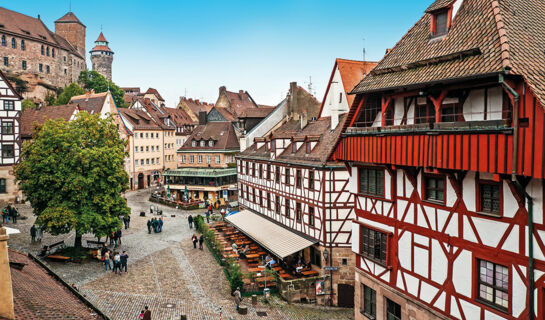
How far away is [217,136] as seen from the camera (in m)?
57.2

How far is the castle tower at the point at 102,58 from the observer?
4973 inches

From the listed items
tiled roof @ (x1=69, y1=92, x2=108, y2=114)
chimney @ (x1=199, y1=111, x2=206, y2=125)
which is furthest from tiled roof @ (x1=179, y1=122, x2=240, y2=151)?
tiled roof @ (x1=69, y1=92, x2=108, y2=114)

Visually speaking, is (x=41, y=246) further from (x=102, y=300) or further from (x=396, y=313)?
(x=396, y=313)

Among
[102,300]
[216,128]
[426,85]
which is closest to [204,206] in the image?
[216,128]

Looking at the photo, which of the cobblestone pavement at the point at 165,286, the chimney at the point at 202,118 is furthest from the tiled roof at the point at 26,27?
the cobblestone pavement at the point at 165,286

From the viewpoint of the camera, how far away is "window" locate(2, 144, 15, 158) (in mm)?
42188

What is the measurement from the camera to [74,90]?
75.1 meters

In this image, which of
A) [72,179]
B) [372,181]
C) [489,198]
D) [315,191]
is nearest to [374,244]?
[372,181]

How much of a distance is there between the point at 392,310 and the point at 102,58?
130 m

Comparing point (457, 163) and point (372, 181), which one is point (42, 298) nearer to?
point (372, 181)

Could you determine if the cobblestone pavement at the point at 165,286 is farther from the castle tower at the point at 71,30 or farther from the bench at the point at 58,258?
the castle tower at the point at 71,30

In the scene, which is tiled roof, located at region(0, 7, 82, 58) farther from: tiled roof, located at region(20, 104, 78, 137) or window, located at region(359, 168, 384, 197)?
window, located at region(359, 168, 384, 197)

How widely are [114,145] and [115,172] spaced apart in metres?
2.25

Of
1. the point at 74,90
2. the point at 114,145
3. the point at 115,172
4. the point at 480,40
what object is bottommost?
the point at 115,172
